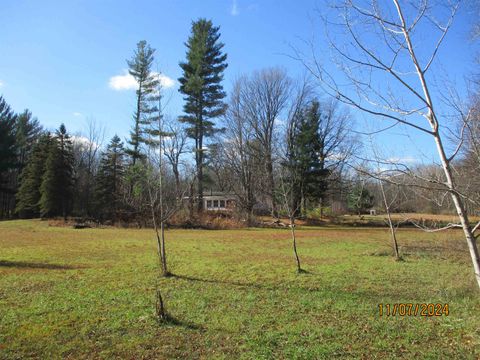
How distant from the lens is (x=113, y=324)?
16.9 ft

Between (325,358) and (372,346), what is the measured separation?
2.57 feet

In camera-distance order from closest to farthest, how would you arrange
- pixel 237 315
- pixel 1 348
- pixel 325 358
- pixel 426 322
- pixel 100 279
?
1. pixel 325 358
2. pixel 1 348
3. pixel 426 322
4. pixel 237 315
5. pixel 100 279

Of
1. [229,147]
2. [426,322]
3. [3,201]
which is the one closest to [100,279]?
[426,322]

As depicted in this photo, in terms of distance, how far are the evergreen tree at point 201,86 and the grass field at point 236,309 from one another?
23.4 m

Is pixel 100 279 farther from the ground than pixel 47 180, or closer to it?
closer to it

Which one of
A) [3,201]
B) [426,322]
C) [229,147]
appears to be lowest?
[426,322]

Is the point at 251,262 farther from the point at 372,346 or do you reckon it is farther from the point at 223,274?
the point at 372,346

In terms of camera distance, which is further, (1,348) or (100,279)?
(100,279)

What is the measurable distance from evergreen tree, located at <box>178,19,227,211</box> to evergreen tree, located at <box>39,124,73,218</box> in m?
11.4

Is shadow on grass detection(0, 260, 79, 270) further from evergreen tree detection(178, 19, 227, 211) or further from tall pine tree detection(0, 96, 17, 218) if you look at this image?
tall pine tree detection(0, 96, 17, 218)

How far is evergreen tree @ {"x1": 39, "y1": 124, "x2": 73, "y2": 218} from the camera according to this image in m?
29.5
